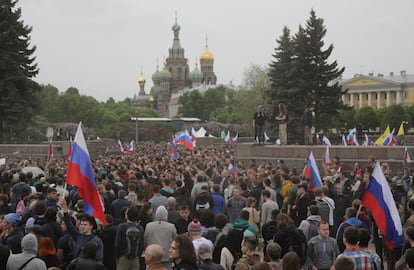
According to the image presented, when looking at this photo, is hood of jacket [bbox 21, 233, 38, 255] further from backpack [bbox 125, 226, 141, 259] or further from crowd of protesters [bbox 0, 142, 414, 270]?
backpack [bbox 125, 226, 141, 259]

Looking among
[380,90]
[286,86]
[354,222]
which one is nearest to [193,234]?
[354,222]

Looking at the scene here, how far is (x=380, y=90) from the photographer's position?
333ft

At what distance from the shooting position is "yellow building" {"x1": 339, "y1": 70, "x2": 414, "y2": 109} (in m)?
99.9

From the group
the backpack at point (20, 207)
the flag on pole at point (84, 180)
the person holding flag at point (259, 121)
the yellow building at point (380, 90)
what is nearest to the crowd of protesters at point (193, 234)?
the backpack at point (20, 207)

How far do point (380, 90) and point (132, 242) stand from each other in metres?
99.0

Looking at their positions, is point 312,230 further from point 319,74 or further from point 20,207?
point 319,74

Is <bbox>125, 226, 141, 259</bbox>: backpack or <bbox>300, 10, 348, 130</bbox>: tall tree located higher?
<bbox>300, 10, 348, 130</bbox>: tall tree

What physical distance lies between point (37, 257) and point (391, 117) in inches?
2317

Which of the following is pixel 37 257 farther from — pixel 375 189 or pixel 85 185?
pixel 375 189

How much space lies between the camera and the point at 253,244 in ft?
19.2

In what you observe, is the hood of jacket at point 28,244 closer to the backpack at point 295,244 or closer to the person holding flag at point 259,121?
the backpack at point 295,244

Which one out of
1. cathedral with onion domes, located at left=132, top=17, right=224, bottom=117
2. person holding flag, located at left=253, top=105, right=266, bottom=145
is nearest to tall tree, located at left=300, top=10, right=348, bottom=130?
person holding flag, located at left=253, top=105, right=266, bottom=145

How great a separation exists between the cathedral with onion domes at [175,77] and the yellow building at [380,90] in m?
57.9

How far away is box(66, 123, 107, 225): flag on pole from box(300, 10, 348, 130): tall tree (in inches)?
Answer: 1254
